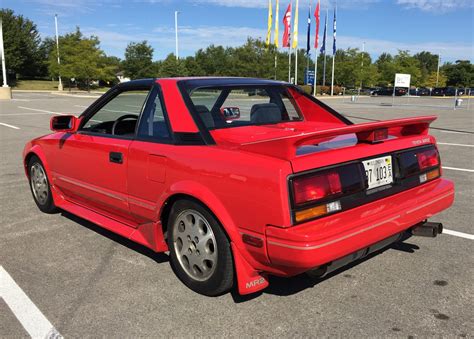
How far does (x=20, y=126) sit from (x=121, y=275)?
12689 millimetres

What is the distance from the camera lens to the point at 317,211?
2584 millimetres

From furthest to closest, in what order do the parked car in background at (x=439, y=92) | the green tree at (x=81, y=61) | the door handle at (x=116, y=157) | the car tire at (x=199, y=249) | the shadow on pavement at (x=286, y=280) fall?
the parked car in background at (x=439, y=92) → the green tree at (x=81, y=61) → the door handle at (x=116, y=157) → the shadow on pavement at (x=286, y=280) → the car tire at (x=199, y=249)

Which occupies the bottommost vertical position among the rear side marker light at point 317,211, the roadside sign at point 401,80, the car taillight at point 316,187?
the rear side marker light at point 317,211

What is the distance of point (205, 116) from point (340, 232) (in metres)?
1.44

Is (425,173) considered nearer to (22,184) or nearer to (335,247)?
(335,247)

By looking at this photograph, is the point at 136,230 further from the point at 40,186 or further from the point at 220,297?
the point at 40,186

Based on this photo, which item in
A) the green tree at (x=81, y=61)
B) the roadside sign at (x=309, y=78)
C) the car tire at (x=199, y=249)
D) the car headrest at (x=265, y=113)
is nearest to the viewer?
the car tire at (x=199, y=249)

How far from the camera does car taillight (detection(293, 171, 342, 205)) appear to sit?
250cm

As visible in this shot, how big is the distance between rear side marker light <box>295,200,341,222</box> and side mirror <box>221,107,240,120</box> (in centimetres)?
147

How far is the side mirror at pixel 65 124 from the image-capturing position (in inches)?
166

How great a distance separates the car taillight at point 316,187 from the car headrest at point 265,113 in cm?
131

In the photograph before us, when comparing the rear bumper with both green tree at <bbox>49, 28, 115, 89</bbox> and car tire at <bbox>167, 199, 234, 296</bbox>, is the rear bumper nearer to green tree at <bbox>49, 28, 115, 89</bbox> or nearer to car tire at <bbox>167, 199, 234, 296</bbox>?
car tire at <bbox>167, 199, 234, 296</bbox>

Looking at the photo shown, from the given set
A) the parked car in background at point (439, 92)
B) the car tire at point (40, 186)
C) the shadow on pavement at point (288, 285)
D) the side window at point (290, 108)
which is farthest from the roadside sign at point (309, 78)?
the shadow on pavement at point (288, 285)

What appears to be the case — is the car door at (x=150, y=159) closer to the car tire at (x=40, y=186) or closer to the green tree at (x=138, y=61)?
the car tire at (x=40, y=186)
